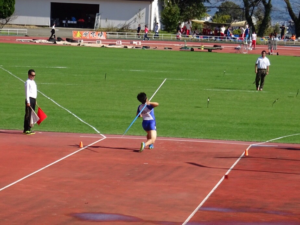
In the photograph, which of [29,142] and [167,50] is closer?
[29,142]

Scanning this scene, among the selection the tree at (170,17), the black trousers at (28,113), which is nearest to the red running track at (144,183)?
the black trousers at (28,113)

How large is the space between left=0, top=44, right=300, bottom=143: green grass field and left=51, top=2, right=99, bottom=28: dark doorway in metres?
35.7

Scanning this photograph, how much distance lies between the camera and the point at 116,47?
192ft

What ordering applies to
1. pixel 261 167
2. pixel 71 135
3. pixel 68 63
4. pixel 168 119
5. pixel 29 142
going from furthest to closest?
pixel 68 63 < pixel 168 119 < pixel 71 135 < pixel 29 142 < pixel 261 167

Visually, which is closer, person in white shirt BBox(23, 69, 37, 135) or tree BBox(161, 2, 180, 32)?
person in white shirt BBox(23, 69, 37, 135)

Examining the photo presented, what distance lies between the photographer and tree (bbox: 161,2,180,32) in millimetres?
81250

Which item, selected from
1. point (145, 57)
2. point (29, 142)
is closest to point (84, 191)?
point (29, 142)

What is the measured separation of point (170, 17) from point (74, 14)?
46.8 ft

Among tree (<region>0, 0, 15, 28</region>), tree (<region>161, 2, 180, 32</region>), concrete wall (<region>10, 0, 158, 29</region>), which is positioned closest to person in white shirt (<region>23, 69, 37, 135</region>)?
tree (<region>0, 0, 15, 28</region>)

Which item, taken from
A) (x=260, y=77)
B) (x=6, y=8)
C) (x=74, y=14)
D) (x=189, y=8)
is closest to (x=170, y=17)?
(x=189, y=8)

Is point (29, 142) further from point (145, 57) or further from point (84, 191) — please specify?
A: point (145, 57)

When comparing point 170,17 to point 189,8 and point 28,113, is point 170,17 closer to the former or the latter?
point 189,8

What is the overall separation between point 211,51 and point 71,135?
40.7 meters

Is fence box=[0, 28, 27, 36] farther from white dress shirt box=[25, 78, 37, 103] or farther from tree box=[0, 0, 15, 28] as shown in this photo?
white dress shirt box=[25, 78, 37, 103]
